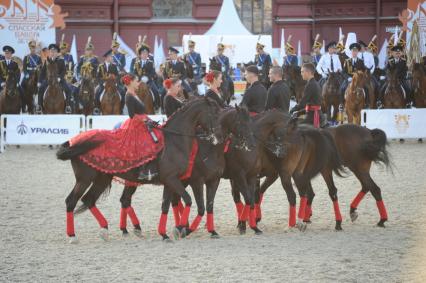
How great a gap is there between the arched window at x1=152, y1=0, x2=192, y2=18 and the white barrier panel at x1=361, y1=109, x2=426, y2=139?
47.6 ft

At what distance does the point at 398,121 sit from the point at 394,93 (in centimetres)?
114

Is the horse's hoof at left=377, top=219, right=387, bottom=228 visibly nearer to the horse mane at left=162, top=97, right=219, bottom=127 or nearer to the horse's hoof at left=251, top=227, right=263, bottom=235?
the horse's hoof at left=251, top=227, right=263, bottom=235

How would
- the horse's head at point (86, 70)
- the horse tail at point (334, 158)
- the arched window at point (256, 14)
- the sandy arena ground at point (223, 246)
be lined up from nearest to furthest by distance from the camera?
the sandy arena ground at point (223, 246) → the horse tail at point (334, 158) → the horse's head at point (86, 70) → the arched window at point (256, 14)

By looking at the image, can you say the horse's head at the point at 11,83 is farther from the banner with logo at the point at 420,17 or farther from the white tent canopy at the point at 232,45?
the banner with logo at the point at 420,17

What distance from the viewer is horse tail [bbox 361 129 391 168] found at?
12570 mm

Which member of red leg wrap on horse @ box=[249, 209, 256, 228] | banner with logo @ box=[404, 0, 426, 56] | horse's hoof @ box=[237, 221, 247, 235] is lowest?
horse's hoof @ box=[237, 221, 247, 235]

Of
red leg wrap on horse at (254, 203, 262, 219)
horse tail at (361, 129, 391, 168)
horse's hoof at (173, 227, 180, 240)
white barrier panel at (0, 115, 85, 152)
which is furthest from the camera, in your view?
white barrier panel at (0, 115, 85, 152)

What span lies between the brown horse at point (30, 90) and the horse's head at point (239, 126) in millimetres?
13679

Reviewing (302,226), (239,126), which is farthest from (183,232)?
(302,226)

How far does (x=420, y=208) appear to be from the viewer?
13797 mm

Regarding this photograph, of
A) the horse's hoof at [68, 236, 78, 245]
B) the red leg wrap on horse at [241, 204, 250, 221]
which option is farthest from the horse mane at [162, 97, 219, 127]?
the horse's hoof at [68, 236, 78, 245]

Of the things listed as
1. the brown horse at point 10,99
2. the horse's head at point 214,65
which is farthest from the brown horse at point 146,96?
the horse's head at point 214,65

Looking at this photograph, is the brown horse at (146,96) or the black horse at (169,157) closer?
the black horse at (169,157)

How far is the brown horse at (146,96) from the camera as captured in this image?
79.3 feet
